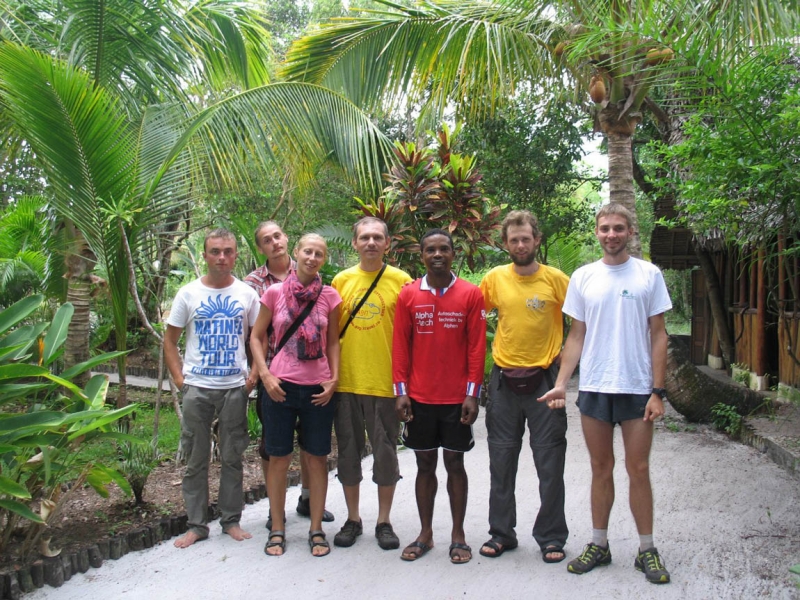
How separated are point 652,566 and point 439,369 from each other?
56.5 inches

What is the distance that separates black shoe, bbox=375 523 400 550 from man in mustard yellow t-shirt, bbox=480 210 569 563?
0.51 metres

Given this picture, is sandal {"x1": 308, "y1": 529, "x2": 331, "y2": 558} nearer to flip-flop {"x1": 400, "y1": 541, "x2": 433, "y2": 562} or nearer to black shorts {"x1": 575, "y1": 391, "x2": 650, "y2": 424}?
flip-flop {"x1": 400, "y1": 541, "x2": 433, "y2": 562}

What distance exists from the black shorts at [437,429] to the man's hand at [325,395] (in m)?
0.47

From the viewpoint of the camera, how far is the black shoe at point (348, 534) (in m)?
4.16

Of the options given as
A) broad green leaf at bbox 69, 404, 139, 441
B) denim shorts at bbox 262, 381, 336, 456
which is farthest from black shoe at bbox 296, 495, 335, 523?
broad green leaf at bbox 69, 404, 139, 441

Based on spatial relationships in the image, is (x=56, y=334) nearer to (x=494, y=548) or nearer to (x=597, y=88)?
(x=494, y=548)

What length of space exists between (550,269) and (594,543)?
147 centimetres

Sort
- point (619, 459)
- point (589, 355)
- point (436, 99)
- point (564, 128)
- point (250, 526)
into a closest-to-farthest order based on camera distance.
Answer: point (589, 355)
point (250, 526)
point (619, 459)
point (436, 99)
point (564, 128)

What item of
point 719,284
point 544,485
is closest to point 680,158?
point 544,485

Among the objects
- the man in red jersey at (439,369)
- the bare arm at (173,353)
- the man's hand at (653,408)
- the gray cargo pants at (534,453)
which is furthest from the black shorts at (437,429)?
the bare arm at (173,353)

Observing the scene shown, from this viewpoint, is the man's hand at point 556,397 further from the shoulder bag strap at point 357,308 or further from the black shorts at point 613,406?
the shoulder bag strap at point 357,308

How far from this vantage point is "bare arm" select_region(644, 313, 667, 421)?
11.6ft

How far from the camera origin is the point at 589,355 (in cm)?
373

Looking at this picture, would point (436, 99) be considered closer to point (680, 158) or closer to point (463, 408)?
point (680, 158)
